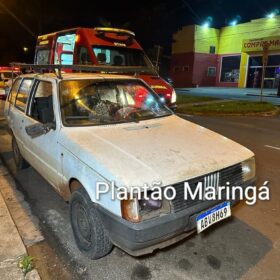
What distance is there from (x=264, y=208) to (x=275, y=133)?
5.30 m

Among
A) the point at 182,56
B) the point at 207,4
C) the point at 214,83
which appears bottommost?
the point at 214,83

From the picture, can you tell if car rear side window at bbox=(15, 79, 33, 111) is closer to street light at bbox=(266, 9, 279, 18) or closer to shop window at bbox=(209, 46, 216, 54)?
street light at bbox=(266, 9, 279, 18)

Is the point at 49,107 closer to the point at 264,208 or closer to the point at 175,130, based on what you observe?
the point at 175,130

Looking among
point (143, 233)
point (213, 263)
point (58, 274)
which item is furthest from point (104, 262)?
point (213, 263)

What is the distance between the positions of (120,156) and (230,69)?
96.9 feet

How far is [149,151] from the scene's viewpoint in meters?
2.94

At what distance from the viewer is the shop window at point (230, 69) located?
29.2 metres

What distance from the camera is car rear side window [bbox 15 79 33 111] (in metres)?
4.64

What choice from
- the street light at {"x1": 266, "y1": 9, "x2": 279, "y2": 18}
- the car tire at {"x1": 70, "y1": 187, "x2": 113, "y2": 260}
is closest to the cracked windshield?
the car tire at {"x1": 70, "y1": 187, "x2": 113, "y2": 260}

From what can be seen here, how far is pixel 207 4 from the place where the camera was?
3672 cm

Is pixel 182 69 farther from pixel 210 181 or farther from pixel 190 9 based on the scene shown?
pixel 210 181

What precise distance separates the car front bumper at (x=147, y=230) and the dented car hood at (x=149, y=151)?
0.29 meters

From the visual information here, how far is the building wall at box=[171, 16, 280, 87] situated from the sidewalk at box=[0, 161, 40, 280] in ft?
91.0

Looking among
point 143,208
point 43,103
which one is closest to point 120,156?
point 143,208
